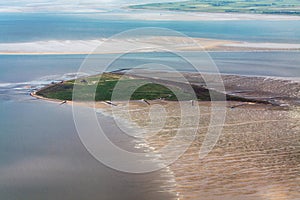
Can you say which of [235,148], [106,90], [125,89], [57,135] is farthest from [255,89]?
[57,135]

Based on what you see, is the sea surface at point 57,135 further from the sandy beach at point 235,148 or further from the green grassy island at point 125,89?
the green grassy island at point 125,89

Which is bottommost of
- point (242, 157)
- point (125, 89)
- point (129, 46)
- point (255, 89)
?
point (242, 157)

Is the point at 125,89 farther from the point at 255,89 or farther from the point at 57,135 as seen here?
the point at 57,135

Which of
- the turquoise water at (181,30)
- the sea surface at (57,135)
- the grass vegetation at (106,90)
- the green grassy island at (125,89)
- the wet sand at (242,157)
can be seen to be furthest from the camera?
the turquoise water at (181,30)

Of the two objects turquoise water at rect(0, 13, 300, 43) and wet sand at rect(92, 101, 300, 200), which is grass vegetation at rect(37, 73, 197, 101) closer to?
wet sand at rect(92, 101, 300, 200)

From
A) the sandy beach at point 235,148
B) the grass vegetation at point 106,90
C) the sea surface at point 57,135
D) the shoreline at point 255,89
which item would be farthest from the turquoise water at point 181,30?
the sandy beach at point 235,148

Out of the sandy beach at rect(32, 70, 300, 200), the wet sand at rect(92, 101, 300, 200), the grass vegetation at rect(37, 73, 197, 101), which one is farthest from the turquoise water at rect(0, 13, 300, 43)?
the wet sand at rect(92, 101, 300, 200)

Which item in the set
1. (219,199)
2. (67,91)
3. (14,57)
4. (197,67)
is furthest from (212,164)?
(14,57)

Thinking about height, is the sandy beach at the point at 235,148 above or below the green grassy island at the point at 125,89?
below

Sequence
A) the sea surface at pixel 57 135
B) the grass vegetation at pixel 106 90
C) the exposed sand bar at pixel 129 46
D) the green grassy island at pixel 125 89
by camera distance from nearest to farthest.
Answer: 1. the sea surface at pixel 57 135
2. the green grassy island at pixel 125 89
3. the grass vegetation at pixel 106 90
4. the exposed sand bar at pixel 129 46
